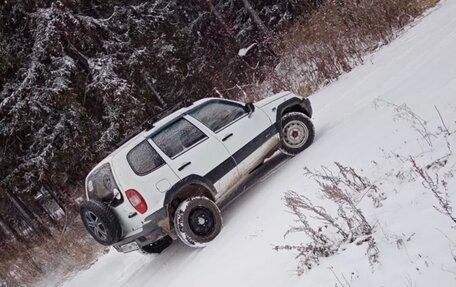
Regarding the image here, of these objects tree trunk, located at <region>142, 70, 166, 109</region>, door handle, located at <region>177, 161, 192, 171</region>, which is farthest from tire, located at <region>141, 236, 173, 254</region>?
tree trunk, located at <region>142, 70, 166, 109</region>

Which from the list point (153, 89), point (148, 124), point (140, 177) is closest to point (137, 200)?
point (140, 177)

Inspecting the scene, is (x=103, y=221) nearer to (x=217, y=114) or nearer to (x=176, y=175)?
(x=176, y=175)

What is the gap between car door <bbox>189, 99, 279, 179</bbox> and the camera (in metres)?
7.09

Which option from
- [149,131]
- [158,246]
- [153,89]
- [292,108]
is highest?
[153,89]

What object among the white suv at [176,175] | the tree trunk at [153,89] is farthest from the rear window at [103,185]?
the tree trunk at [153,89]

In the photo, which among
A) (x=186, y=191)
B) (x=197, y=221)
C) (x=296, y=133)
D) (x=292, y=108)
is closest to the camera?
(x=197, y=221)

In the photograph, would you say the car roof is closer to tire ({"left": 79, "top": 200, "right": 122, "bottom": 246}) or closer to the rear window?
the rear window

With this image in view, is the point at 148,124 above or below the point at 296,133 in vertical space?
above

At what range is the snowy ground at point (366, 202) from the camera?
321 cm

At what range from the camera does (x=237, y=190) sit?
818 centimetres

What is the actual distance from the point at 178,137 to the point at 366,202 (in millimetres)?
3266

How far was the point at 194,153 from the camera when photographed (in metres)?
6.63

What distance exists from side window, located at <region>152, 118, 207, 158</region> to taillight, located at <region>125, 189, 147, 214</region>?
30.3 inches

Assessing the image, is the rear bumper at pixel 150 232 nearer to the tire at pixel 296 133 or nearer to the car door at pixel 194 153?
the car door at pixel 194 153
